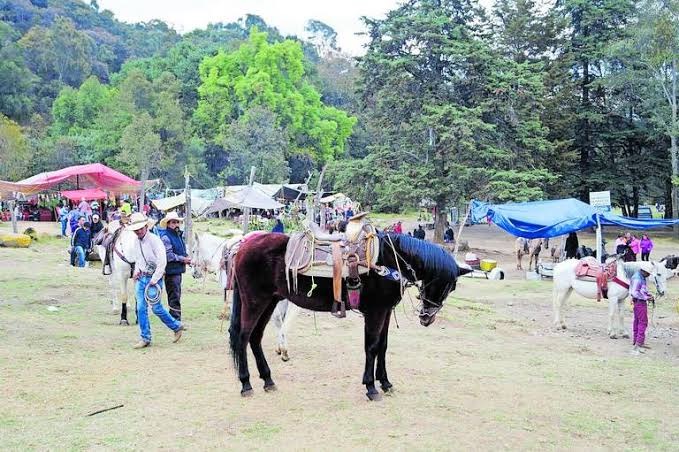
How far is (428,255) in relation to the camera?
6.50 meters

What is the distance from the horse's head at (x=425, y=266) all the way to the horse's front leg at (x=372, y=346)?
52cm

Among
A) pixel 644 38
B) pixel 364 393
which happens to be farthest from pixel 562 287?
pixel 644 38

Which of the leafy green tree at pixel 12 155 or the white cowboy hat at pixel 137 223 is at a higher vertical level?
the leafy green tree at pixel 12 155

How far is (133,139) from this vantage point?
42.4 m

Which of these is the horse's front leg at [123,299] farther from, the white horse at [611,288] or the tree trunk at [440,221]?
the tree trunk at [440,221]

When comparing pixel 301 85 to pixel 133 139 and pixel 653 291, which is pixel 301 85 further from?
pixel 653 291

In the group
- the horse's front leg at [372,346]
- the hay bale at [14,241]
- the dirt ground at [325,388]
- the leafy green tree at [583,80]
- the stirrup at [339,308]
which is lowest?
the dirt ground at [325,388]

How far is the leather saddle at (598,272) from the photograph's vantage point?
1145 cm

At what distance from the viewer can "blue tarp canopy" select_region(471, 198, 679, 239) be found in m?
18.4

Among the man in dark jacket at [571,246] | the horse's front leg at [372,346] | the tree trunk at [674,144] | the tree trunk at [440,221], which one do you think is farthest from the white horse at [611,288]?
the tree trunk at [674,144]

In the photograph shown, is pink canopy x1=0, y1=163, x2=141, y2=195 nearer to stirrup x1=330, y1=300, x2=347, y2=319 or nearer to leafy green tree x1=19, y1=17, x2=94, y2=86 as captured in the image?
stirrup x1=330, y1=300, x2=347, y2=319

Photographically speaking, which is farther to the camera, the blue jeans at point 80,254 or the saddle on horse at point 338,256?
the blue jeans at point 80,254

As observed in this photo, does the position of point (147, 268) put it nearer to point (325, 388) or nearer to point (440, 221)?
point (325, 388)

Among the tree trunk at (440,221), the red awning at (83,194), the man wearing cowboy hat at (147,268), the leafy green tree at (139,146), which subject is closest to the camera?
the man wearing cowboy hat at (147,268)
